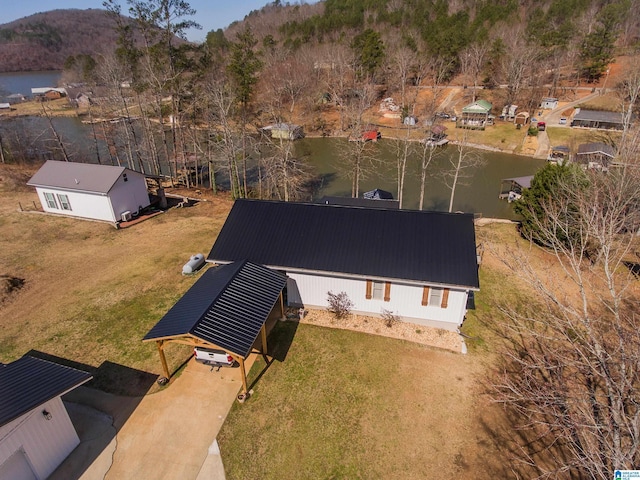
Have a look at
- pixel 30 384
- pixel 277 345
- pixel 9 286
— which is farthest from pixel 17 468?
pixel 9 286

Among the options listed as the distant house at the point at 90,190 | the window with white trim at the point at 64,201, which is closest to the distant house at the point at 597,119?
the distant house at the point at 90,190

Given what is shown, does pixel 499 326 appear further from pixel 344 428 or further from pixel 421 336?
pixel 344 428

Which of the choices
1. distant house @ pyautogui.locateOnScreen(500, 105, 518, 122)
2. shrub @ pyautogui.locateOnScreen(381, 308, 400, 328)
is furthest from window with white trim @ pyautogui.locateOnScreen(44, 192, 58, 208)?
distant house @ pyautogui.locateOnScreen(500, 105, 518, 122)

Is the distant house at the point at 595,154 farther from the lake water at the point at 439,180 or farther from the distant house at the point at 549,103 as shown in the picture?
the distant house at the point at 549,103

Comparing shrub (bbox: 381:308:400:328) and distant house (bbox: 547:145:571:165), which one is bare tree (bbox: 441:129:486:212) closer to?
distant house (bbox: 547:145:571:165)

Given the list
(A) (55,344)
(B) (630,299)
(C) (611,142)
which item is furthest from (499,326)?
(C) (611,142)

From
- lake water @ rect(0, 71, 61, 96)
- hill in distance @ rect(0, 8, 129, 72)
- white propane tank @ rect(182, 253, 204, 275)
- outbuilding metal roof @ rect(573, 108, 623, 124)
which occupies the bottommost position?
white propane tank @ rect(182, 253, 204, 275)
